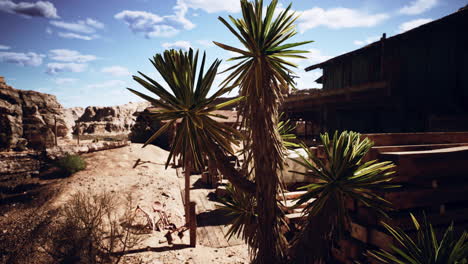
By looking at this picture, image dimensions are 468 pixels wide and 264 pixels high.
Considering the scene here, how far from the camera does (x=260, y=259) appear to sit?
283cm

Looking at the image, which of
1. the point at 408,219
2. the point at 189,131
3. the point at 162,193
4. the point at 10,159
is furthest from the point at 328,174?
the point at 10,159

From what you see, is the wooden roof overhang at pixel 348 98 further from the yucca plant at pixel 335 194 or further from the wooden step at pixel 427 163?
the wooden step at pixel 427 163

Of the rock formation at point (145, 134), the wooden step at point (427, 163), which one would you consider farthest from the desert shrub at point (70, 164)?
the wooden step at point (427, 163)

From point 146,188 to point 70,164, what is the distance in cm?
390

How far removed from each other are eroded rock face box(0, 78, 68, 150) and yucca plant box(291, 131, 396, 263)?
15.2 m

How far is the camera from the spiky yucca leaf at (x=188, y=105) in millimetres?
2590

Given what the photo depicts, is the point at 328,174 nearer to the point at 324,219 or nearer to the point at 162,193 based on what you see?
the point at 324,219

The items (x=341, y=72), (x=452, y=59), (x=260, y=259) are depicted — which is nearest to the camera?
(x=260, y=259)

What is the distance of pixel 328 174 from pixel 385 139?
175cm

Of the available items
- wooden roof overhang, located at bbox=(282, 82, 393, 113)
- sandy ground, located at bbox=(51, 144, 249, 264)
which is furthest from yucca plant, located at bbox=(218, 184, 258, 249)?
wooden roof overhang, located at bbox=(282, 82, 393, 113)

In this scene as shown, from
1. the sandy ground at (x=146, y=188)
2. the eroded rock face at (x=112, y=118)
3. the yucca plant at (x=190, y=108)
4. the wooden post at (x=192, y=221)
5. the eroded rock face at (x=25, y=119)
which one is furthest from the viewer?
the eroded rock face at (x=112, y=118)

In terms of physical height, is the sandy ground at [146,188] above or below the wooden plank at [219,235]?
above

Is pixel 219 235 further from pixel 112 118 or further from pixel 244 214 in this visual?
pixel 112 118

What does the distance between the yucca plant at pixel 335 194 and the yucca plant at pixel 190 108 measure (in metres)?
0.96
